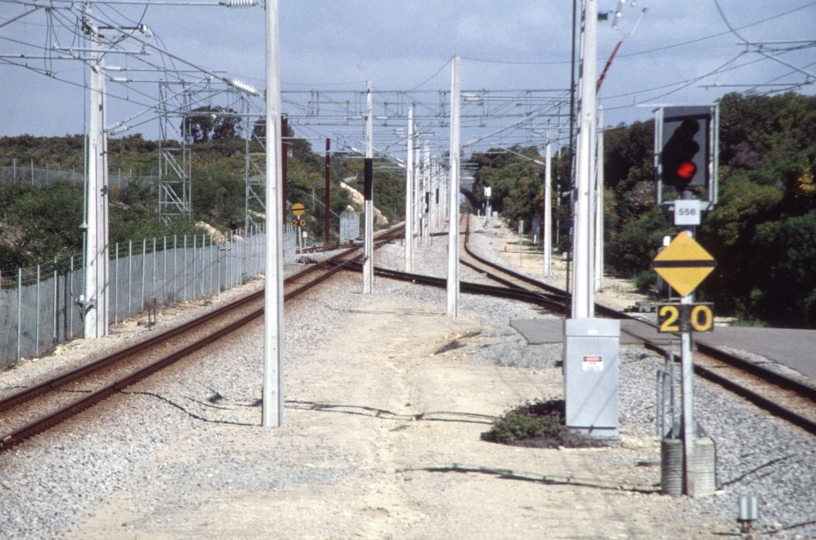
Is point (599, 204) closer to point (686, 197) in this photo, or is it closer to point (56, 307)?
point (56, 307)

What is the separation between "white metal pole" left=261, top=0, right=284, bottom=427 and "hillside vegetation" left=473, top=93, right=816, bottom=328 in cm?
521

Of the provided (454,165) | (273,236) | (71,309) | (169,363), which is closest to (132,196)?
(71,309)

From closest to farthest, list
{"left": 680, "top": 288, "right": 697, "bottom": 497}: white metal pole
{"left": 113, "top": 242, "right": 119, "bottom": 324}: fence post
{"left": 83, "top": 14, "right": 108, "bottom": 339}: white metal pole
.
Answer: {"left": 680, "top": 288, "right": 697, "bottom": 497}: white metal pole → {"left": 83, "top": 14, "right": 108, "bottom": 339}: white metal pole → {"left": 113, "top": 242, "right": 119, "bottom": 324}: fence post

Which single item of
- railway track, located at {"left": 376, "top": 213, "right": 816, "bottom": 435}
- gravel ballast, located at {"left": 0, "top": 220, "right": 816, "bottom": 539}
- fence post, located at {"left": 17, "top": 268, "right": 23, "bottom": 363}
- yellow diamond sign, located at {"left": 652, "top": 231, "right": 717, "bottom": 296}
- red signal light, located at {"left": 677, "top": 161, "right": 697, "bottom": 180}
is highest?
red signal light, located at {"left": 677, "top": 161, "right": 697, "bottom": 180}

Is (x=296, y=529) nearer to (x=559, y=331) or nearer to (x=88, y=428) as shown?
(x=88, y=428)

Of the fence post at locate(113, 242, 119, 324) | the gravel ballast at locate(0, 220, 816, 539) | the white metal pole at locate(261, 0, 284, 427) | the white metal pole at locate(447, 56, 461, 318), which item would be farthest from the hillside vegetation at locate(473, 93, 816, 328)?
the fence post at locate(113, 242, 119, 324)

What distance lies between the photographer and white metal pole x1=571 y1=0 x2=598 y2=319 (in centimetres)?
1073

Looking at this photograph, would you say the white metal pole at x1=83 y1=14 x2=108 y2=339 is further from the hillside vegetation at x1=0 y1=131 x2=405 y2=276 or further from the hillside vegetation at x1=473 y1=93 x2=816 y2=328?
the hillside vegetation at x1=473 y1=93 x2=816 y2=328

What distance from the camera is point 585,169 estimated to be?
10.9m

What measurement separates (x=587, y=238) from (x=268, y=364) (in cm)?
461

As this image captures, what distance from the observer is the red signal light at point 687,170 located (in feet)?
26.8

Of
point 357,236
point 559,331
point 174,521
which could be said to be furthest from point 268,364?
point 357,236

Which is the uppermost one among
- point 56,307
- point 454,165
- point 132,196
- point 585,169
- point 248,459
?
point 454,165

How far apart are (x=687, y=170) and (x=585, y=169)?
281 cm
